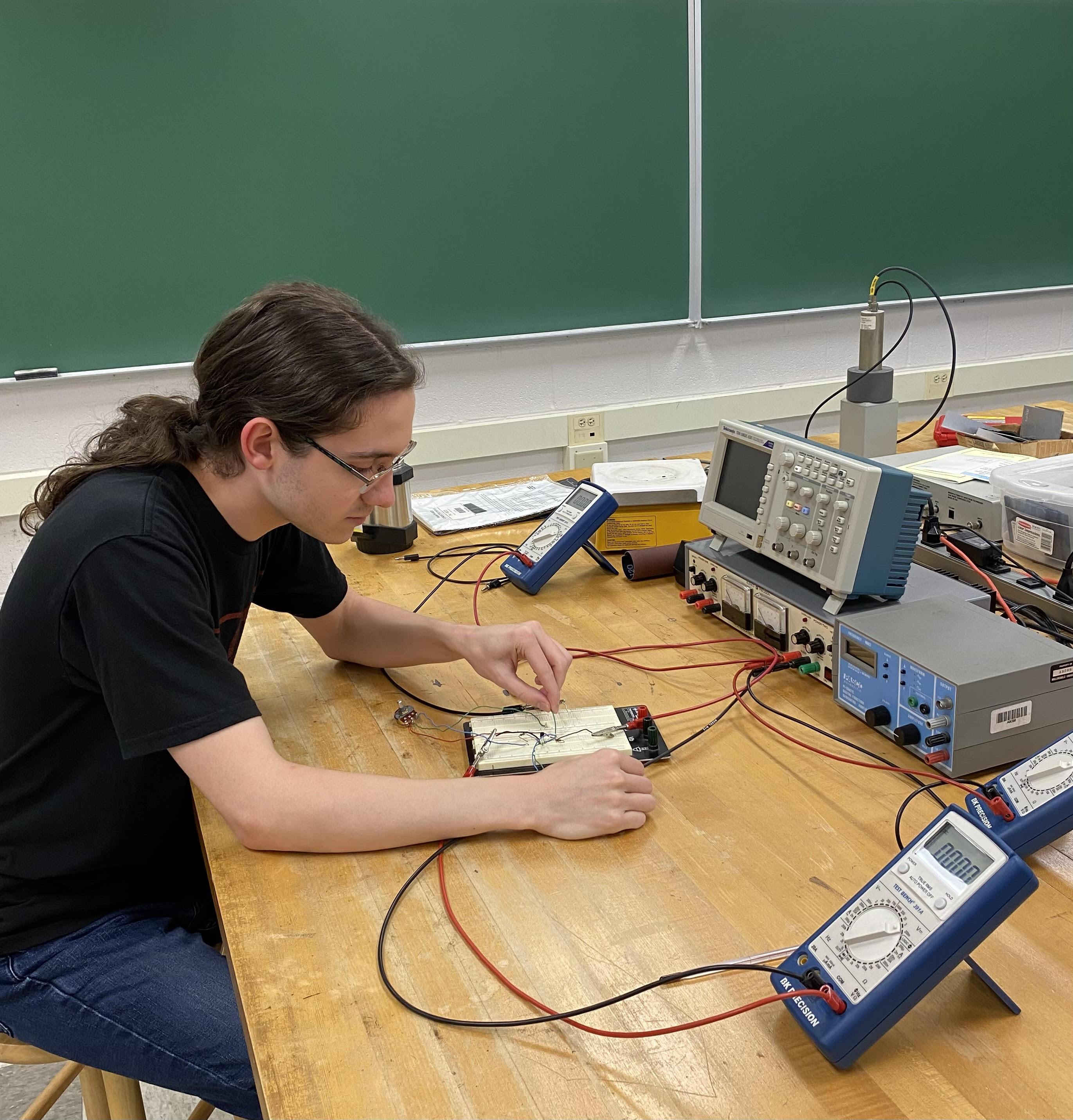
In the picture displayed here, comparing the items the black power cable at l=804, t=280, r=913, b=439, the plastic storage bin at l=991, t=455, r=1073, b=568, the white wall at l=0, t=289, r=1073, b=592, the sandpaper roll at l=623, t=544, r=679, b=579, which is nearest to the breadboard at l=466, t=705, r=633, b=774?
the sandpaper roll at l=623, t=544, r=679, b=579

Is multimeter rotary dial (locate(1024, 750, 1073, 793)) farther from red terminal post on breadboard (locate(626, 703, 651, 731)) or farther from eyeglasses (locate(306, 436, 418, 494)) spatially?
eyeglasses (locate(306, 436, 418, 494))

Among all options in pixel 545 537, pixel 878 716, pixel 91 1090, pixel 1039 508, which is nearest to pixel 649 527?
pixel 545 537

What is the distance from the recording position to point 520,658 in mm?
1395

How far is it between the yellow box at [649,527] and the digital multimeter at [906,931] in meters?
1.13

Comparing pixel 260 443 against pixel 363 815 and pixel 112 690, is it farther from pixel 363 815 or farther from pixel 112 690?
pixel 363 815

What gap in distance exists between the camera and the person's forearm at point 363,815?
3.43 ft

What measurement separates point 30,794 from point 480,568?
0.95 m

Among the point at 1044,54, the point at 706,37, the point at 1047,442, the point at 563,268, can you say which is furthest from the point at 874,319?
the point at 1044,54

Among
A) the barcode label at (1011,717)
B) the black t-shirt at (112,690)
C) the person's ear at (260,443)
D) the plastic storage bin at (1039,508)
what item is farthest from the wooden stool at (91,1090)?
the plastic storage bin at (1039,508)

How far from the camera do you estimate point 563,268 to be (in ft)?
10.0

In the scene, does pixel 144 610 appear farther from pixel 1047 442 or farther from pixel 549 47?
pixel 549 47

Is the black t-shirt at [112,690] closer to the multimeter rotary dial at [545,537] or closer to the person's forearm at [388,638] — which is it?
the person's forearm at [388,638]

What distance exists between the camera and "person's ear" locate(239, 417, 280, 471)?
3.81ft

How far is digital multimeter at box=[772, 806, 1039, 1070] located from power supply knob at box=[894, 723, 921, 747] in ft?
1.14
